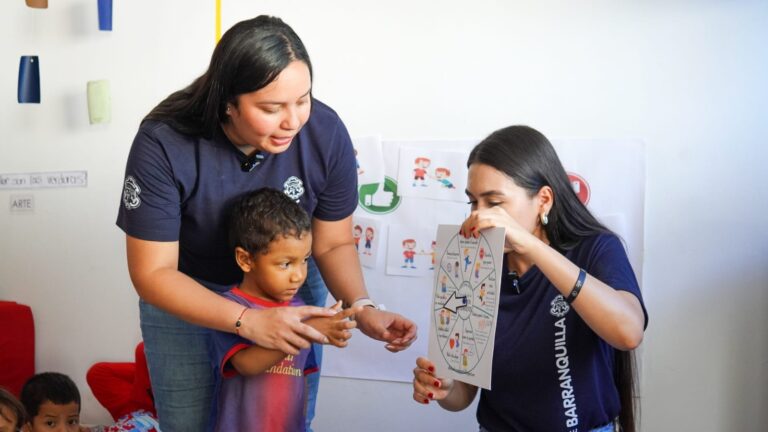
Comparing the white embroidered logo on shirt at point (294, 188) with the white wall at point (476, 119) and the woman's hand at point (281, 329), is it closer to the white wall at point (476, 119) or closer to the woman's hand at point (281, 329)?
the woman's hand at point (281, 329)

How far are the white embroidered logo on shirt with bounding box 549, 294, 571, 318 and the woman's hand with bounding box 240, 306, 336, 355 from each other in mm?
504

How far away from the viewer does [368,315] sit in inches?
68.8

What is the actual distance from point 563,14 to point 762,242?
1.03 meters

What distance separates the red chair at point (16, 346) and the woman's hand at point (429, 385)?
2.21 metres

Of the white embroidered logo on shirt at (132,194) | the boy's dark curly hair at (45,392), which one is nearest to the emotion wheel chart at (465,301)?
the white embroidered logo on shirt at (132,194)

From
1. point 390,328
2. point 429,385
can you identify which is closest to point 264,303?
point 390,328

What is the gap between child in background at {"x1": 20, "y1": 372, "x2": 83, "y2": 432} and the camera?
2.90m

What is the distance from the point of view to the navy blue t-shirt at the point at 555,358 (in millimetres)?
1661

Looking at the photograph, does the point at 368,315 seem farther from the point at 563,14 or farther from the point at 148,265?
the point at 563,14

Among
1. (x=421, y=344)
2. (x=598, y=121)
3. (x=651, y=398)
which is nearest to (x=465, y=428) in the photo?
(x=421, y=344)

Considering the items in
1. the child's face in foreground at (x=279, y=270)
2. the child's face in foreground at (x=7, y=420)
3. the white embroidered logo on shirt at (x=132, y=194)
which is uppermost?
the white embroidered logo on shirt at (x=132, y=194)

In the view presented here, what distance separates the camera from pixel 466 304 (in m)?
1.66

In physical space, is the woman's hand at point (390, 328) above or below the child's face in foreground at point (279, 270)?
below

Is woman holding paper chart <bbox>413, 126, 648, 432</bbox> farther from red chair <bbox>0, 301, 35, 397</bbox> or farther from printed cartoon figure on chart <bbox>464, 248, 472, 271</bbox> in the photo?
red chair <bbox>0, 301, 35, 397</bbox>
